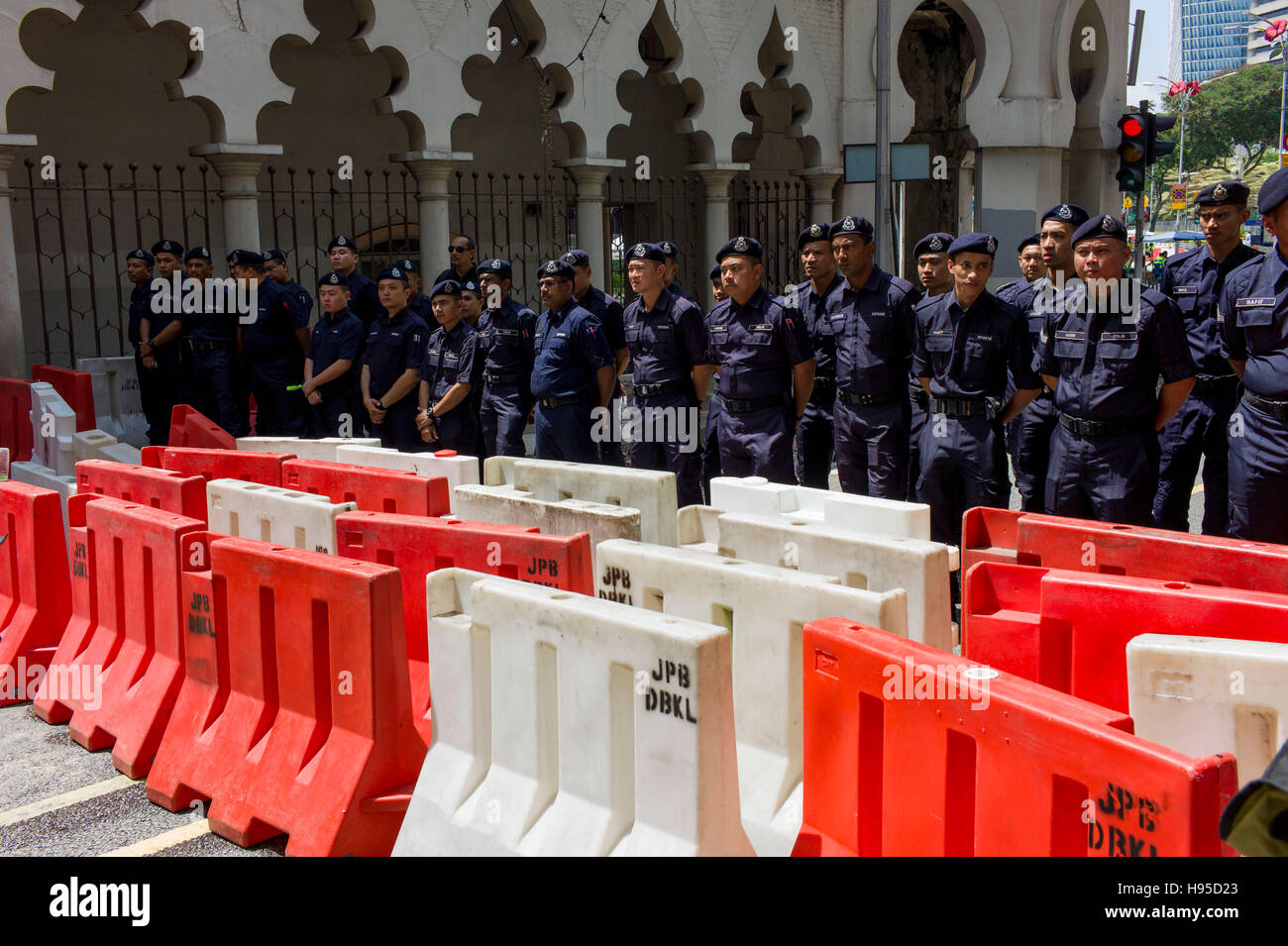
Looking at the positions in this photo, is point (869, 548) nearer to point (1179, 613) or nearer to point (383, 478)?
point (1179, 613)

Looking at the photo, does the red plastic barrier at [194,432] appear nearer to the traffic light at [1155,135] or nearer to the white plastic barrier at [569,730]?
the white plastic barrier at [569,730]

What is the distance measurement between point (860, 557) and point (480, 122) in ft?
47.3

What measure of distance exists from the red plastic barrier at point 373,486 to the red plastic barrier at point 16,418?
12.7 feet

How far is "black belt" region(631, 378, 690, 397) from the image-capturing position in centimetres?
771

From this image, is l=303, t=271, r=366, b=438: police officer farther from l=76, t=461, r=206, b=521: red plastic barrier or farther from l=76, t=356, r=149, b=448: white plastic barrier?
l=76, t=461, r=206, b=521: red plastic barrier

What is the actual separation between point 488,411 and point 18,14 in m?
5.60

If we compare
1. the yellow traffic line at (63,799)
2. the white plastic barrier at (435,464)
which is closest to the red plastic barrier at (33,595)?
the yellow traffic line at (63,799)

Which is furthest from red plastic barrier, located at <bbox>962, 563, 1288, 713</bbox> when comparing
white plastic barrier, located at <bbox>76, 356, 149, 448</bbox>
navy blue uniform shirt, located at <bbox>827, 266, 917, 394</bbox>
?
white plastic barrier, located at <bbox>76, 356, 149, 448</bbox>

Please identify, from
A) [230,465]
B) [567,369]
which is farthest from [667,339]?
[230,465]

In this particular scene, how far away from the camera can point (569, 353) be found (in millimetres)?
7750

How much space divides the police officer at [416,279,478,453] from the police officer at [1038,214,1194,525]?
417 centimetres

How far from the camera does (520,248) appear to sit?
17.7 metres

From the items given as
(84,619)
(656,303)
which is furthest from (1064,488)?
(84,619)

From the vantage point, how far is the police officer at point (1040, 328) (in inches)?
267
